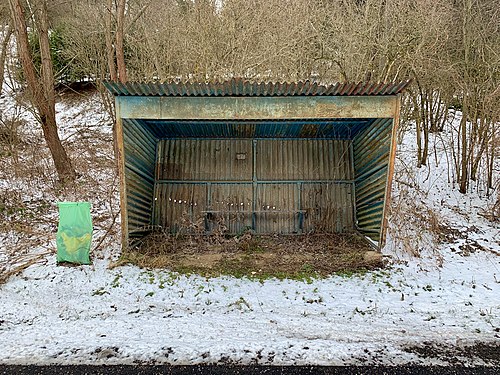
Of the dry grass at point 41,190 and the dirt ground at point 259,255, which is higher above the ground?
the dry grass at point 41,190

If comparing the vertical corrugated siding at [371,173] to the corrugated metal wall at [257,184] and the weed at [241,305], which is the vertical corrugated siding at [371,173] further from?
the weed at [241,305]

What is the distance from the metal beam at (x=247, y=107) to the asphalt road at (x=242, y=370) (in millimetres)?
4004

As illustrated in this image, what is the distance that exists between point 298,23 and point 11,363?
12.8 metres

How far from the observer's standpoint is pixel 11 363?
3.78m

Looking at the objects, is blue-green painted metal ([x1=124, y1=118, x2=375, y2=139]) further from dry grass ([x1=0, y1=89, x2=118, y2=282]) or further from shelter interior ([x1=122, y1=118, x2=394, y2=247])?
dry grass ([x1=0, y1=89, x2=118, y2=282])

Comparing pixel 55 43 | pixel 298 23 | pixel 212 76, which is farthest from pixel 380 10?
pixel 55 43

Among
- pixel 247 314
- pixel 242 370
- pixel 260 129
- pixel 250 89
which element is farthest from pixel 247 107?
pixel 242 370

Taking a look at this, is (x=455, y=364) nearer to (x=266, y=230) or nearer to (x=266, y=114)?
(x=266, y=114)

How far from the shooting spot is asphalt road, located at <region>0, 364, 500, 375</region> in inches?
142

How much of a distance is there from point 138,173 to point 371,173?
A: 210 inches

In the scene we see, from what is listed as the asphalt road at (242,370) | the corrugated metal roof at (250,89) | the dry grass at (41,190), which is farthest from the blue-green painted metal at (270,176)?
the asphalt road at (242,370)

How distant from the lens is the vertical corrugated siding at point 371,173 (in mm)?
6941

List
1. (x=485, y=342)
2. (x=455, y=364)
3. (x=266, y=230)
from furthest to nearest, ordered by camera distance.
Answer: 1. (x=266, y=230)
2. (x=485, y=342)
3. (x=455, y=364)

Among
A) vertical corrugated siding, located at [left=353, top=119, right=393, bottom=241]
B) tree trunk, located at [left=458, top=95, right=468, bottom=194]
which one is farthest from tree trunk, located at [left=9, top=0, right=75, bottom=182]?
tree trunk, located at [left=458, top=95, right=468, bottom=194]
